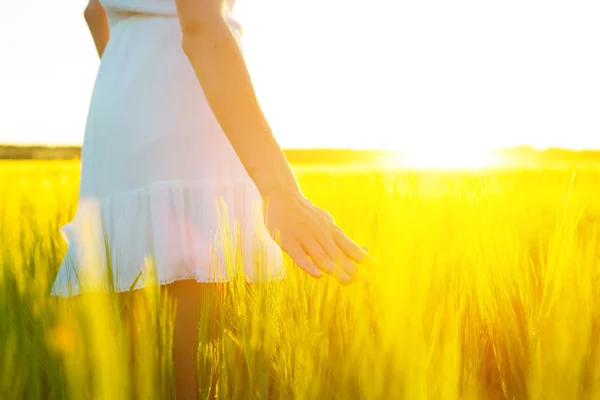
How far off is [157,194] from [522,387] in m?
0.65

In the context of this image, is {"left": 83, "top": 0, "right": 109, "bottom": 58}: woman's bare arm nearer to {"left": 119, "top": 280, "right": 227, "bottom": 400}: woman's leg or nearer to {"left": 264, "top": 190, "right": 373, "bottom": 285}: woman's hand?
{"left": 119, "top": 280, "right": 227, "bottom": 400}: woman's leg

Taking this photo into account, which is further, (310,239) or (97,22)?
(97,22)

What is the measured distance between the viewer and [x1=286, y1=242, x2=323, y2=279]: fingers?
0.71 m

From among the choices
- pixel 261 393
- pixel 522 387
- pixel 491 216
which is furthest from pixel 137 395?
pixel 491 216

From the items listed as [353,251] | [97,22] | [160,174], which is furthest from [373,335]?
[97,22]

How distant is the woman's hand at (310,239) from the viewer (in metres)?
0.72

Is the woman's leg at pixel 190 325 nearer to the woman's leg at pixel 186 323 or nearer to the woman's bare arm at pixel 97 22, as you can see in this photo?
the woman's leg at pixel 186 323

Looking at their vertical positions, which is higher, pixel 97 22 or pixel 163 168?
pixel 97 22

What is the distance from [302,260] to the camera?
72 cm

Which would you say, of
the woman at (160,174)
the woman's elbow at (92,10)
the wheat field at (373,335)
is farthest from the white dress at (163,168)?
the woman's elbow at (92,10)

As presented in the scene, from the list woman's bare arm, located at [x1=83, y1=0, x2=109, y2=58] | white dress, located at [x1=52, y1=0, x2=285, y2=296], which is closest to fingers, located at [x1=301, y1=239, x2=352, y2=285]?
white dress, located at [x1=52, y1=0, x2=285, y2=296]

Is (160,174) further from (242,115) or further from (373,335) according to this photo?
(373,335)

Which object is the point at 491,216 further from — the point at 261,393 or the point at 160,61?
the point at 160,61

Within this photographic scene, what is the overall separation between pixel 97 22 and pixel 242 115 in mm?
930
